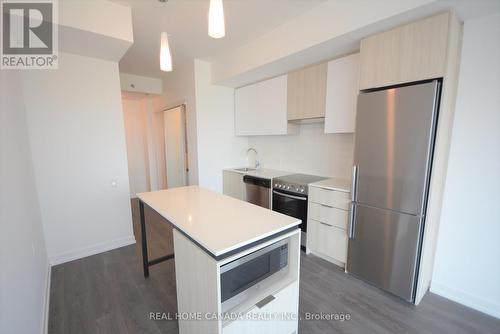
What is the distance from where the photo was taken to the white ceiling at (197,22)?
7.18 ft

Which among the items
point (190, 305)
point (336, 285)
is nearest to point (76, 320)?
point (190, 305)

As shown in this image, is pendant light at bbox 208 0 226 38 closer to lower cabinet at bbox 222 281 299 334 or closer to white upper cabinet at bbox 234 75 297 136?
lower cabinet at bbox 222 281 299 334

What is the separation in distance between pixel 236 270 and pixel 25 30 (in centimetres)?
277

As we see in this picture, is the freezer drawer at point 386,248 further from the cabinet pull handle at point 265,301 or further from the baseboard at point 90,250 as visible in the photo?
the baseboard at point 90,250

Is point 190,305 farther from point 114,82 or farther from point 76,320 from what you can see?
point 114,82

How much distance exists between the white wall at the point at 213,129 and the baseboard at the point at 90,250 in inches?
55.9

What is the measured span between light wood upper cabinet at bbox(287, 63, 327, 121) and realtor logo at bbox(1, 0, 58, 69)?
2624 millimetres

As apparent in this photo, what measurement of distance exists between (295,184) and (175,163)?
294 centimetres

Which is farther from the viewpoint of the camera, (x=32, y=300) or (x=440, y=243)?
(x=440, y=243)

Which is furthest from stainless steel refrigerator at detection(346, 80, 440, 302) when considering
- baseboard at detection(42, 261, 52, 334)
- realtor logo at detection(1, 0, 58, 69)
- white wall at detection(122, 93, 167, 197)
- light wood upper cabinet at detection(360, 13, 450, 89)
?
white wall at detection(122, 93, 167, 197)

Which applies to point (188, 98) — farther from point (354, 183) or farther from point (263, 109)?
point (354, 183)

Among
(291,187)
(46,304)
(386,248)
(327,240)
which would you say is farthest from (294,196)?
(46,304)

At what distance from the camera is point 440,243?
2121 millimetres

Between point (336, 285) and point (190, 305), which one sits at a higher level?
point (190, 305)
